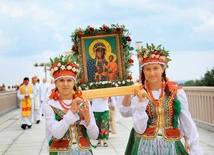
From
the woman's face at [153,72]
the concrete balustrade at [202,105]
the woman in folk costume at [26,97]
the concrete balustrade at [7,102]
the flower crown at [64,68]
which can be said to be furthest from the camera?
the concrete balustrade at [7,102]

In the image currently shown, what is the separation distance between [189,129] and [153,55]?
2.79 ft

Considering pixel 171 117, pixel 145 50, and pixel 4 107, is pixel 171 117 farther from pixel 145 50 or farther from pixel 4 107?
pixel 4 107

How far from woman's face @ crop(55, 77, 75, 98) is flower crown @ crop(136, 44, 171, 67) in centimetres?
78

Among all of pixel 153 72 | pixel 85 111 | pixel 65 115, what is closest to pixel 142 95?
pixel 153 72

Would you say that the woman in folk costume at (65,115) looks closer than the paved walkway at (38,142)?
Yes

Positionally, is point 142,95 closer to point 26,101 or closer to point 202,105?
point 202,105

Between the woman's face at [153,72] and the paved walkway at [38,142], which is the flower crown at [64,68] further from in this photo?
the paved walkway at [38,142]

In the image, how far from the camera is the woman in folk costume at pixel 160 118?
16.5ft

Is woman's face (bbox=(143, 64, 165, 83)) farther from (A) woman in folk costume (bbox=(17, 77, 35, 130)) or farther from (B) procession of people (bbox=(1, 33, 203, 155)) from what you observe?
(A) woman in folk costume (bbox=(17, 77, 35, 130))

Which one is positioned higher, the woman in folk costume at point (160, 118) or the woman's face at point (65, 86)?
the woman's face at point (65, 86)

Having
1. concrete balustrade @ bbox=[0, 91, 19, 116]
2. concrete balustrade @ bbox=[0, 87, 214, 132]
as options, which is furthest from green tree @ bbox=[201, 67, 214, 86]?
concrete balustrade @ bbox=[0, 91, 19, 116]

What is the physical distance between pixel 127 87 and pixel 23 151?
636cm

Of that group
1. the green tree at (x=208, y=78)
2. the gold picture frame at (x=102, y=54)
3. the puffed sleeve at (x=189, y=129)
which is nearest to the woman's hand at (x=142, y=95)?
the puffed sleeve at (x=189, y=129)

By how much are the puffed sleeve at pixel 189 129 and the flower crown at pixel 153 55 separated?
0.41m
